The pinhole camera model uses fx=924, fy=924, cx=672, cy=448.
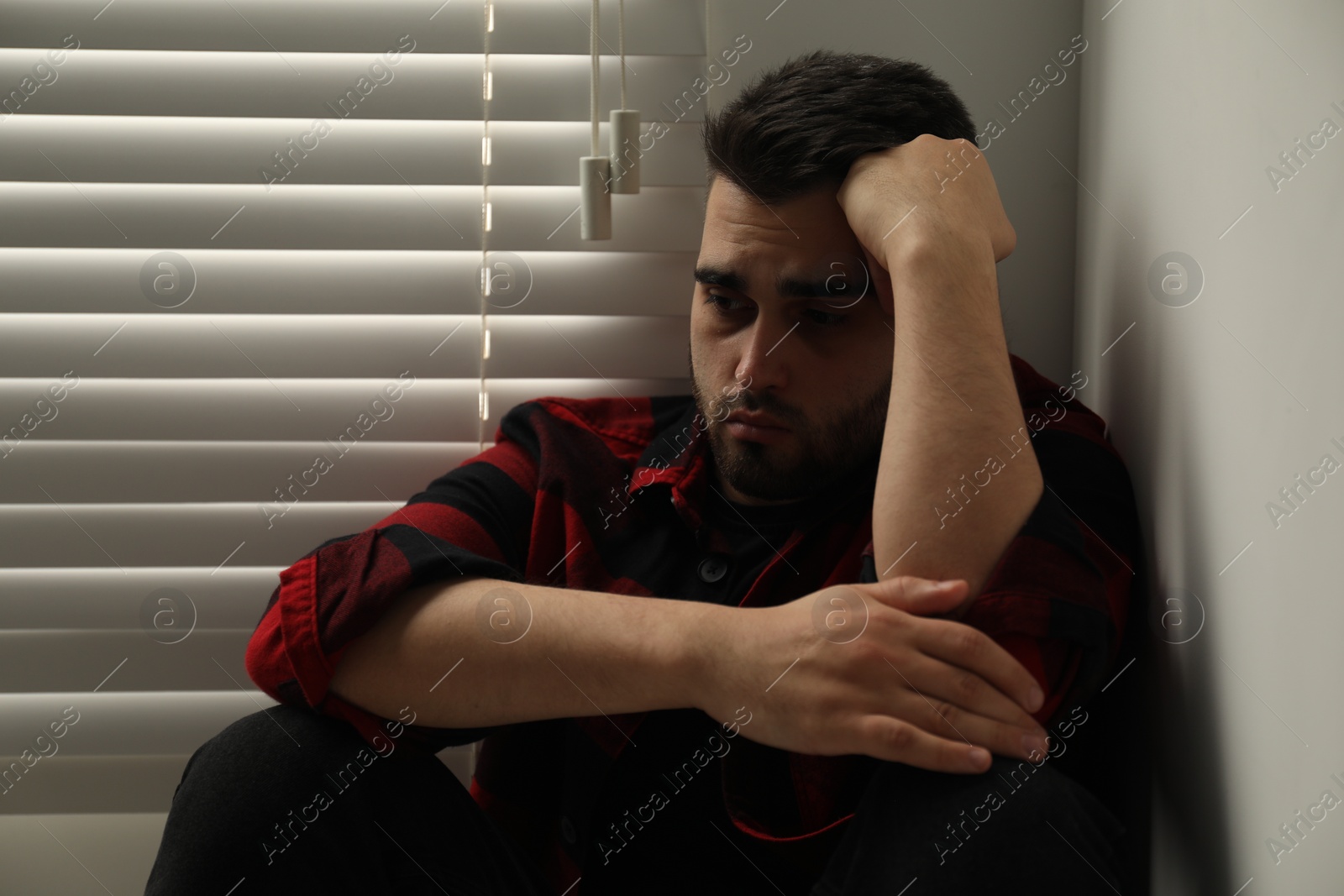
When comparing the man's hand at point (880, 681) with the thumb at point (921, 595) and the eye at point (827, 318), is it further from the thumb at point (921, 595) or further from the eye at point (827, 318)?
the eye at point (827, 318)

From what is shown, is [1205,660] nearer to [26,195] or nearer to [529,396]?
[529,396]

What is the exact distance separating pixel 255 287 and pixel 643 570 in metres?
0.66

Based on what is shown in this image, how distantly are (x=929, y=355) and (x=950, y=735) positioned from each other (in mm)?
341

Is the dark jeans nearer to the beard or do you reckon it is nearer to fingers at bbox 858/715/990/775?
fingers at bbox 858/715/990/775

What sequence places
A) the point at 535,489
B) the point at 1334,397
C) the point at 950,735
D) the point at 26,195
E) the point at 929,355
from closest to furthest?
the point at 1334,397 < the point at 950,735 < the point at 929,355 < the point at 535,489 < the point at 26,195

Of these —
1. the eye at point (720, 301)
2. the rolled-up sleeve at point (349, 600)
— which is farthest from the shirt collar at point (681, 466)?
the rolled-up sleeve at point (349, 600)

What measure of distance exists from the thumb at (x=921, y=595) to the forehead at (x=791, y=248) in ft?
1.13

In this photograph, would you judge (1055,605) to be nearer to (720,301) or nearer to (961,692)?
(961,692)

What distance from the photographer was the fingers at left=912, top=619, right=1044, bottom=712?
77 cm

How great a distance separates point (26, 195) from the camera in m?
1.24

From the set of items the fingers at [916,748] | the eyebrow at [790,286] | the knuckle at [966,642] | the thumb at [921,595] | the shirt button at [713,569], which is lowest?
the fingers at [916,748]

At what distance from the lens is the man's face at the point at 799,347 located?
1.01m

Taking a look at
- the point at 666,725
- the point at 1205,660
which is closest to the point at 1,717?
the point at 666,725

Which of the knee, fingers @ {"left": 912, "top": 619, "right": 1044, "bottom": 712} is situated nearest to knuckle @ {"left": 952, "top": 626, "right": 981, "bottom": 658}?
fingers @ {"left": 912, "top": 619, "right": 1044, "bottom": 712}
